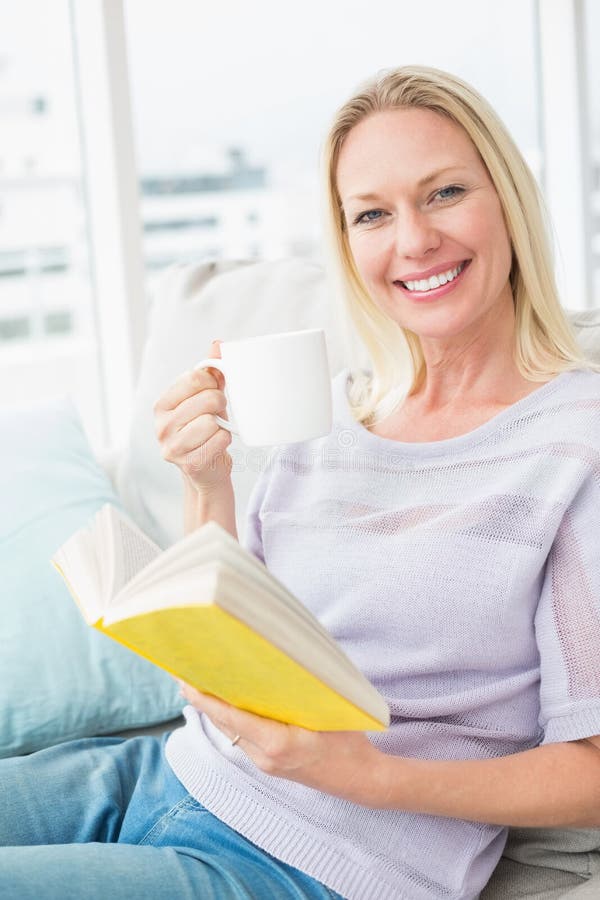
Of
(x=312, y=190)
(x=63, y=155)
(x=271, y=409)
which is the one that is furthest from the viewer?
(x=312, y=190)

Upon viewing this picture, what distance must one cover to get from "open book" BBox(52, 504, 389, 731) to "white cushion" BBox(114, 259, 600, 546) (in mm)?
842

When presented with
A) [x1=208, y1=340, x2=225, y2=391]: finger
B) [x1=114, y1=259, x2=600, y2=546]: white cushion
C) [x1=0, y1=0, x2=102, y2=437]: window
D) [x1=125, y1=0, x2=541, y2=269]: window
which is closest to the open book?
[x1=208, y1=340, x2=225, y2=391]: finger

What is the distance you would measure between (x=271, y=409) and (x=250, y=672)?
0.30 m

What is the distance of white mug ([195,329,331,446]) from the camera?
3.35 feet

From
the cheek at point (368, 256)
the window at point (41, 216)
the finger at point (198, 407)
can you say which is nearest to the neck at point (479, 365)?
the cheek at point (368, 256)

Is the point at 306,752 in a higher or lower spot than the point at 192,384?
lower

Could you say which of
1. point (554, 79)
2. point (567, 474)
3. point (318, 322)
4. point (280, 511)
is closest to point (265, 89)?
point (554, 79)

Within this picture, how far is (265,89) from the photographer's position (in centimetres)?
333

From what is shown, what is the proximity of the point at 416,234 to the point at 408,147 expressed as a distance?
0.34 ft

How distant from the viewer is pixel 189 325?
5.87ft

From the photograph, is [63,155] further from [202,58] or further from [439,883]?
[439,883]

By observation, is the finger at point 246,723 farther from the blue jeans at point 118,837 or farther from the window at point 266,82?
the window at point 266,82

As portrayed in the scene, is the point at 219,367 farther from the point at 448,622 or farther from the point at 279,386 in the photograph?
the point at 448,622

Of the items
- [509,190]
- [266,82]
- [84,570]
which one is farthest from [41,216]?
[84,570]
